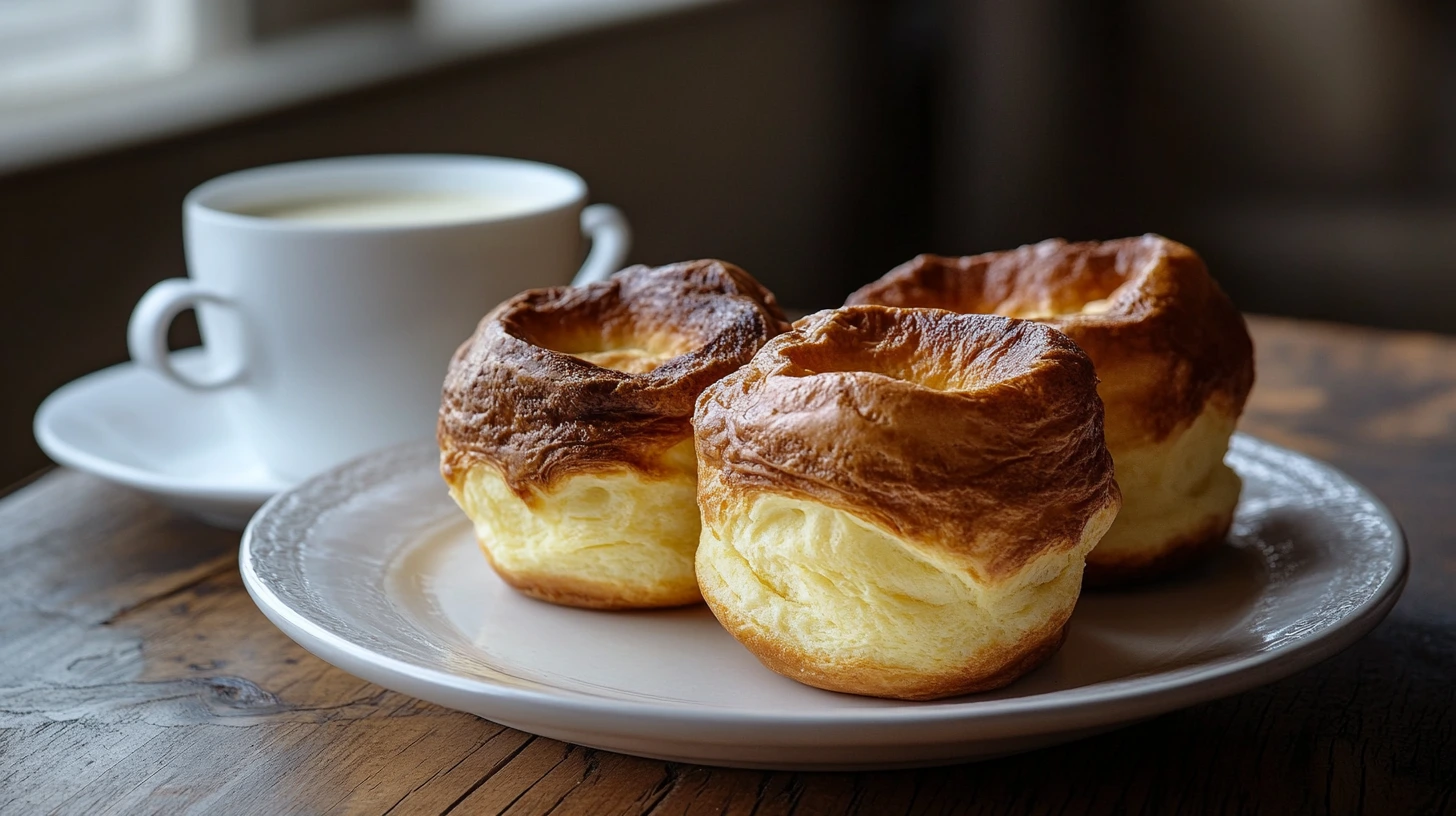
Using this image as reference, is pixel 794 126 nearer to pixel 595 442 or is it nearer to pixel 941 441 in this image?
pixel 595 442

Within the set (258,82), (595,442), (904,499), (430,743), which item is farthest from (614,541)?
(258,82)

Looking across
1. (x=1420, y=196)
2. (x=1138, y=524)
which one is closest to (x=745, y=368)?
(x=1138, y=524)

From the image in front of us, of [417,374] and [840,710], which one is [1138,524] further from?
[417,374]

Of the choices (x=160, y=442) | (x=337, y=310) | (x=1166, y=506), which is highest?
(x=337, y=310)

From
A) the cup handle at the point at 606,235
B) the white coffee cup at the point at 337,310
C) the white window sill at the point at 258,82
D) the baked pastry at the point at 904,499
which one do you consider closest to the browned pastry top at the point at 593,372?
the baked pastry at the point at 904,499

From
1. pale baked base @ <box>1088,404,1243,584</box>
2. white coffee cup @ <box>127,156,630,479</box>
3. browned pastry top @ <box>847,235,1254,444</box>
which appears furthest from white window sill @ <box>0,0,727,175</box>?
pale baked base @ <box>1088,404,1243,584</box>

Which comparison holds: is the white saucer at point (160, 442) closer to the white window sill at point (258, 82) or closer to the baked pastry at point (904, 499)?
the baked pastry at point (904, 499)

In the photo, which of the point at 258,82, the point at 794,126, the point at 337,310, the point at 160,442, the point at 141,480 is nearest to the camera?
the point at 141,480

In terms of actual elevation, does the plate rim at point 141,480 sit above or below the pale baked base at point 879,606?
→ below
